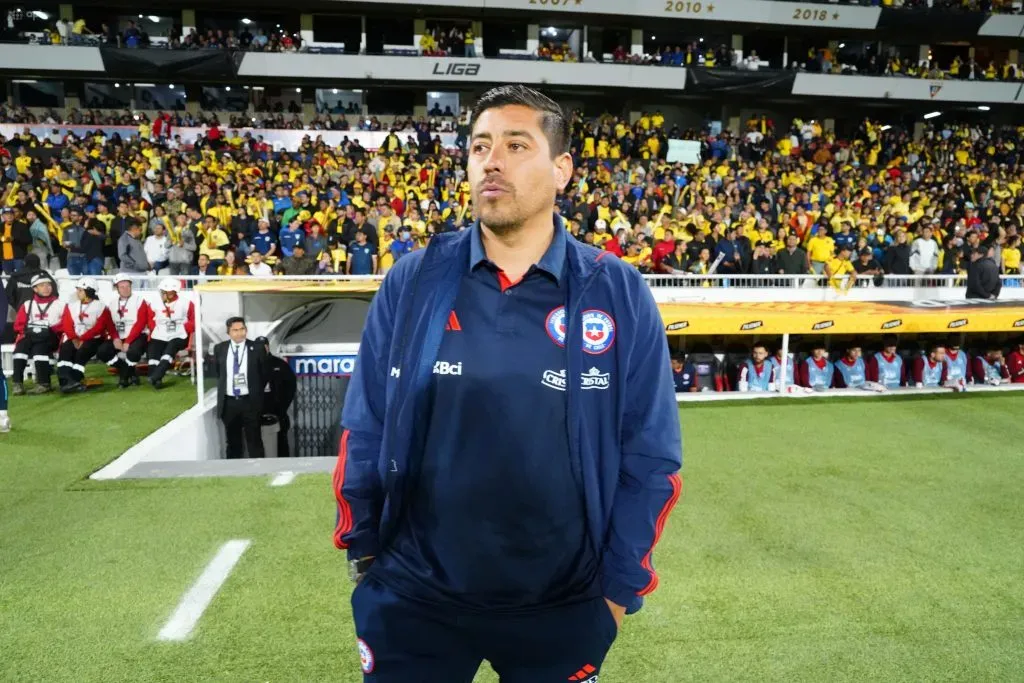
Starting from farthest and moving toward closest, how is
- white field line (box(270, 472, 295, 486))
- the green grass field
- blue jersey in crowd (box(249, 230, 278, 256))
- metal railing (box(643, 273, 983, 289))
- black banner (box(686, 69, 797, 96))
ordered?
1. black banner (box(686, 69, 797, 96))
2. blue jersey in crowd (box(249, 230, 278, 256))
3. metal railing (box(643, 273, 983, 289))
4. white field line (box(270, 472, 295, 486))
5. the green grass field

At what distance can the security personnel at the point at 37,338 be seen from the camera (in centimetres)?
954

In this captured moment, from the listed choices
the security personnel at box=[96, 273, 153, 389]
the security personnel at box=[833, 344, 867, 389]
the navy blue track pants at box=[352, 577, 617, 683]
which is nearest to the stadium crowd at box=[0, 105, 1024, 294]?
the security personnel at box=[96, 273, 153, 389]

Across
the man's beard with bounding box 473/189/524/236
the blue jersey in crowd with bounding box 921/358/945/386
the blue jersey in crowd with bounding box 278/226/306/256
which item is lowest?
the blue jersey in crowd with bounding box 921/358/945/386

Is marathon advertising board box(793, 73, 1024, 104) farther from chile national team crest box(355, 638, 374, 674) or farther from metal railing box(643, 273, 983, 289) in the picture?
chile national team crest box(355, 638, 374, 674)

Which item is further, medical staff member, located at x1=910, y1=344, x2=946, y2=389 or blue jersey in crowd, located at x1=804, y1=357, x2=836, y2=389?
medical staff member, located at x1=910, y1=344, x2=946, y2=389

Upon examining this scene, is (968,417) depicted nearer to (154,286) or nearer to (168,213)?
(154,286)

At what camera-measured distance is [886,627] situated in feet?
12.9

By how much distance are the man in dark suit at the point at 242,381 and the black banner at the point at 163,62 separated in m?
21.1

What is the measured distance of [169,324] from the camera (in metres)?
10.2

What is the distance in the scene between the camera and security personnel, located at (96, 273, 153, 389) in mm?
9891

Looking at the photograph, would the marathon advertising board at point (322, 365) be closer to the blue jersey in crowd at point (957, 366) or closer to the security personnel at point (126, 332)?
the security personnel at point (126, 332)

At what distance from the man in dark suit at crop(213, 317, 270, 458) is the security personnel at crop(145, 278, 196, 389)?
234 cm

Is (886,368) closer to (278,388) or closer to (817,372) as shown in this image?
(817,372)

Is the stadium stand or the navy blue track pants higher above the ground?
the stadium stand
